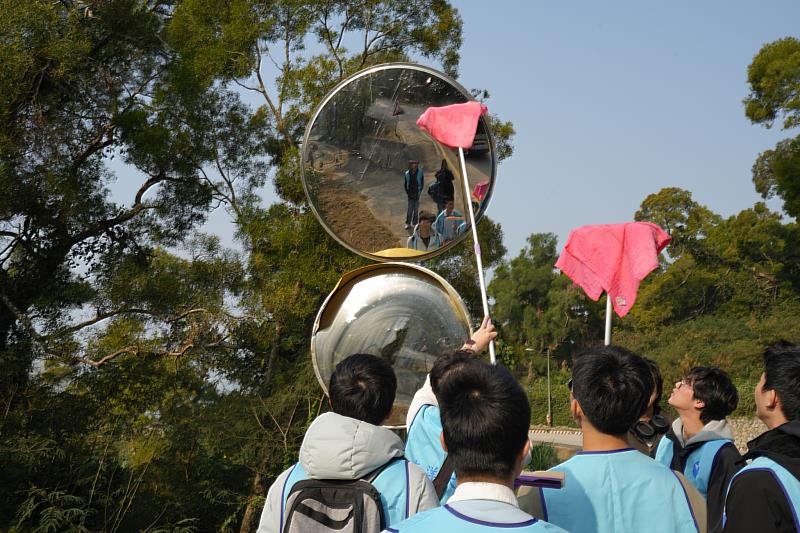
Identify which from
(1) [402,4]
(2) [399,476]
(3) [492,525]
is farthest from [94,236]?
(3) [492,525]

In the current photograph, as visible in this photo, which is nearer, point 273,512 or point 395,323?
point 273,512

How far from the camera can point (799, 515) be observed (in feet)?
6.48

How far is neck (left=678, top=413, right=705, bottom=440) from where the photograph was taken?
349 cm

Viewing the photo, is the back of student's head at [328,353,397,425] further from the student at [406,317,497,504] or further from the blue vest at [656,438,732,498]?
the blue vest at [656,438,732,498]

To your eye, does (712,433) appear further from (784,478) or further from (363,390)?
(363,390)

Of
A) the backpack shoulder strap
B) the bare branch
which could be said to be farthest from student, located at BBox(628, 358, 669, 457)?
the bare branch

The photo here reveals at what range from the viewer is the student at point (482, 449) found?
1328 mm

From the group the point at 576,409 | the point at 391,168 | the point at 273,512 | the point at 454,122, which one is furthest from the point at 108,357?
the point at 576,409

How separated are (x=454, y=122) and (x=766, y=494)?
239cm

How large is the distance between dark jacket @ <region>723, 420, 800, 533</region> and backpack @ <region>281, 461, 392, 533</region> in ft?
2.85

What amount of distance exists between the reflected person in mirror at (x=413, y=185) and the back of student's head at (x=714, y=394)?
1.51 meters

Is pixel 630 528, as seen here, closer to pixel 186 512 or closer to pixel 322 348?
pixel 322 348

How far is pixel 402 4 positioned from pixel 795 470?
32.8ft

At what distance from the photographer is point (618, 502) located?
1978mm
